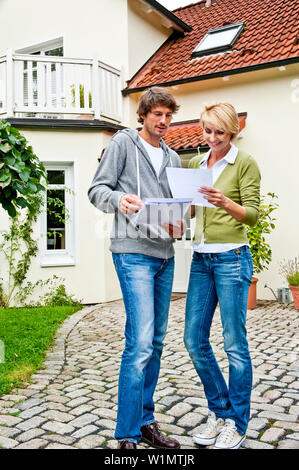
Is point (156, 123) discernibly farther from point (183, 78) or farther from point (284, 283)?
point (183, 78)

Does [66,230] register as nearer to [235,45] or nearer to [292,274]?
[292,274]

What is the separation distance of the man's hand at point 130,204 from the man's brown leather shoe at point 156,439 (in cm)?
131

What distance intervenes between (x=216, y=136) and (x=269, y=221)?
255 inches

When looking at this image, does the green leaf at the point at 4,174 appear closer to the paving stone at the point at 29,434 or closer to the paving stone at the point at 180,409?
the paving stone at the point at 29,434

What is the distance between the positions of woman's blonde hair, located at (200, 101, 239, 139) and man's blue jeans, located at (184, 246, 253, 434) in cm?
68

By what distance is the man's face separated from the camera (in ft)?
8.48

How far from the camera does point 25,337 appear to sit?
5.65 meters

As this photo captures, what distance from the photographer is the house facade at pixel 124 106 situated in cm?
865

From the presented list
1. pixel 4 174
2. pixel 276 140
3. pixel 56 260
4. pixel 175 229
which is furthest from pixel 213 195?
pixel 56 260

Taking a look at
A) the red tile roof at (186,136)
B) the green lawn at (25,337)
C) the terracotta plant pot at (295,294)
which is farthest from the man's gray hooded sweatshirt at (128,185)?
the red tile roof at (186,136)

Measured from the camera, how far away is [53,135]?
898 centimetres

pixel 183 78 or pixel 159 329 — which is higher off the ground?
pixel 183 78

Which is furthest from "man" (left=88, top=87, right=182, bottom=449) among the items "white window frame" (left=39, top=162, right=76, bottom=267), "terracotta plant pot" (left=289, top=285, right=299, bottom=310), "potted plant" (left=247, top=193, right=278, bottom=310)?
"white window frame" (left=39, top=162, right=76, bottom=267)

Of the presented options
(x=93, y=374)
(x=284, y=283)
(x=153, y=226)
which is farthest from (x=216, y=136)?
(x=284, y=283)
